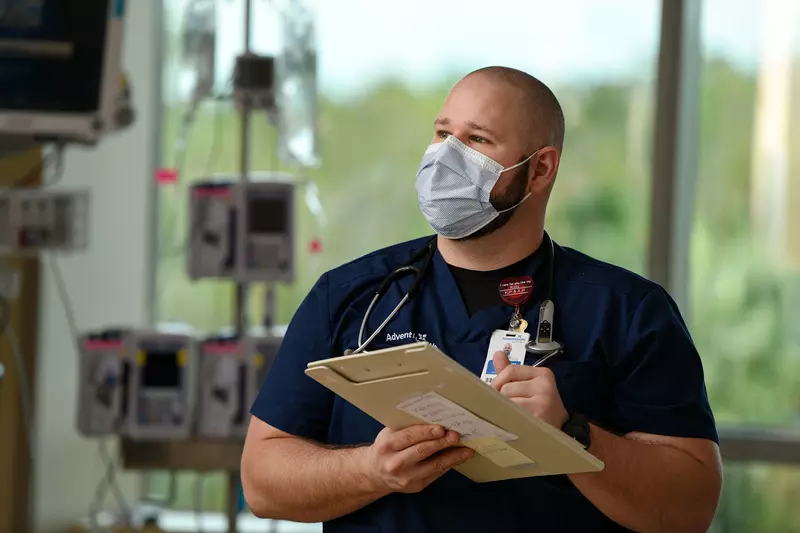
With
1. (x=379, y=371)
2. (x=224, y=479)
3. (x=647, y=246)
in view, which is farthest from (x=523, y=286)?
(x=224, y=479)

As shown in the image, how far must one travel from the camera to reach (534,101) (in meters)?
1.89

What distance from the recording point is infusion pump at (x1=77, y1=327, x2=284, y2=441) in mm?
3684

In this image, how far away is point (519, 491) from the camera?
5.83 feet

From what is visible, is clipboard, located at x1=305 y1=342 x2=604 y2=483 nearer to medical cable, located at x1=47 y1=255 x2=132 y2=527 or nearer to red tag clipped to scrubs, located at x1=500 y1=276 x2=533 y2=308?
red tag clipped to scrubs, located at x1=500 y1=276 x2=533 y2=308

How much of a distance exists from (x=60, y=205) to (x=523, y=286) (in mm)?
2142

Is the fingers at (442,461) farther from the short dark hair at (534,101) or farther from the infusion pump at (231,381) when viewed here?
the infusion pump at (231,381)

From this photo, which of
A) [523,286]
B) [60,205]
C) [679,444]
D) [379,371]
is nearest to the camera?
[379,371]

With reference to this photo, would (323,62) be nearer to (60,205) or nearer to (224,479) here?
(60,205)

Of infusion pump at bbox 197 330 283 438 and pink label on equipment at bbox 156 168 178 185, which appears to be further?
pink label on equipment at bbox 156 168 178 185

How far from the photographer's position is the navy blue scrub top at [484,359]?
1775 millimetres

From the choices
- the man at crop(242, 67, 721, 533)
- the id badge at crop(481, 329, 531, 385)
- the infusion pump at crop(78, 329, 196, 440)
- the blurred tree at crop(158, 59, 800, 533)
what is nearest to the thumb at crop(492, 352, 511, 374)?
the man at crop(242, 67, 721, 533)

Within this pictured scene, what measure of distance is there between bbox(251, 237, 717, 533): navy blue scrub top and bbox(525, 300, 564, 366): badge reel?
20 mm

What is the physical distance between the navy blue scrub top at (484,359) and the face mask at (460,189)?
4.2 inches

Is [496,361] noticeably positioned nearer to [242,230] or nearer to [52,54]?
[242,230]
